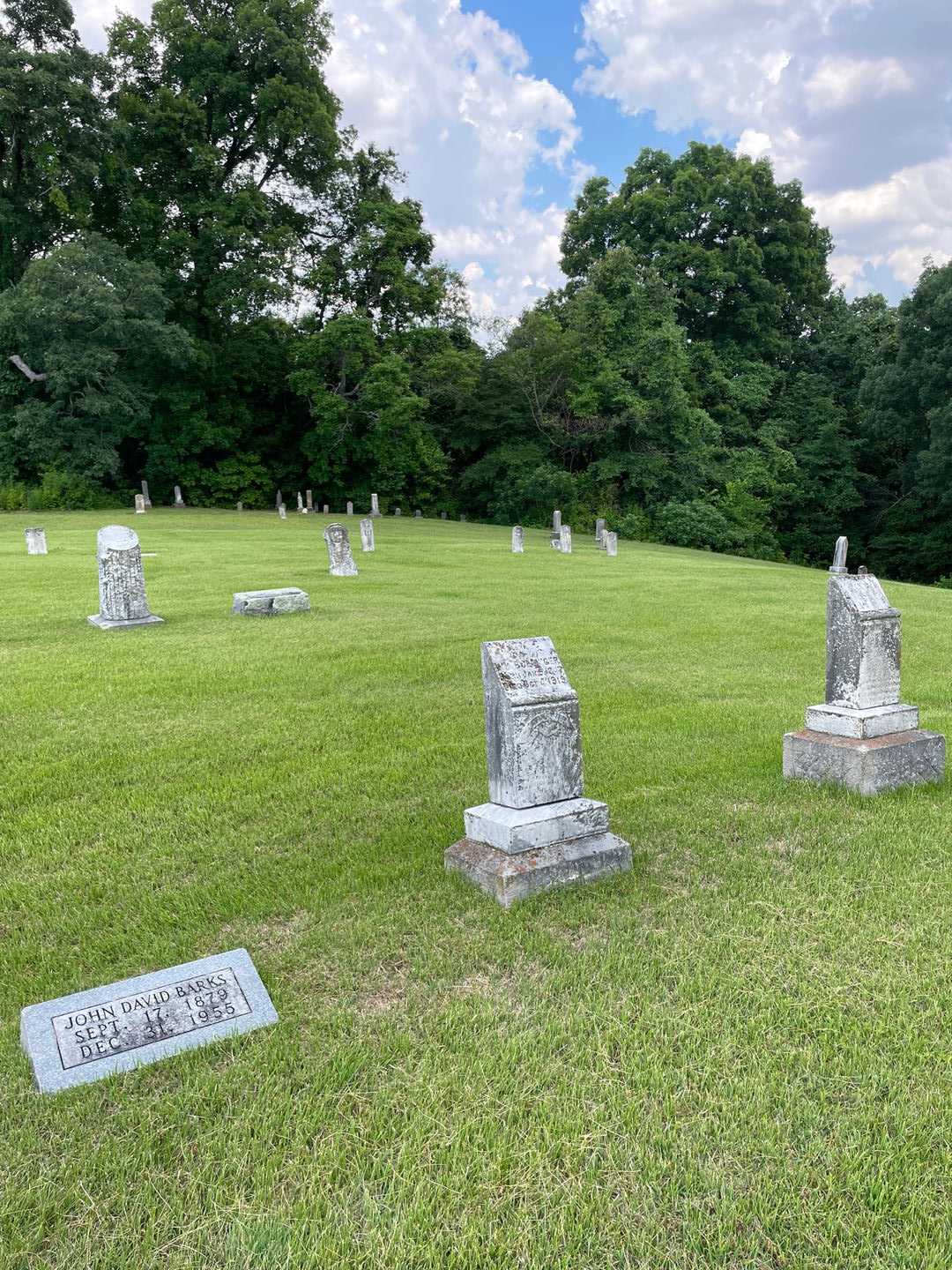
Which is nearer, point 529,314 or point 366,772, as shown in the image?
point 366,772

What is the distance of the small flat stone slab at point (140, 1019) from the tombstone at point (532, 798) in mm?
1266

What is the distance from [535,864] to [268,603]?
8.23 meters

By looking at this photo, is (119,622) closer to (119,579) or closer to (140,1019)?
(119,579)

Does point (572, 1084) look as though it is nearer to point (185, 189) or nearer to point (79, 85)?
point (79, 85)

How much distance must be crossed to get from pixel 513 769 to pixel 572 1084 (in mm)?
1622

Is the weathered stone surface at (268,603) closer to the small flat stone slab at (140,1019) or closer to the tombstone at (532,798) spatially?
the tombstone at (532,798)

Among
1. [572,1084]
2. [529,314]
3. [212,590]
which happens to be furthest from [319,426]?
[572,1084]

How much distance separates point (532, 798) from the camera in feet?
13.2

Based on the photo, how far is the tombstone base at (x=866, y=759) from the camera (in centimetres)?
499

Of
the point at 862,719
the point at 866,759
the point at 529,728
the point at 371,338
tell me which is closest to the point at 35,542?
the point at 529,728

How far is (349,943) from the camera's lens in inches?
132

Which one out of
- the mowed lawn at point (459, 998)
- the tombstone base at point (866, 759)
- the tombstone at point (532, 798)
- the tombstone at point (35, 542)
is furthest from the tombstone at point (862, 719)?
the tombstone at point (35, 542)

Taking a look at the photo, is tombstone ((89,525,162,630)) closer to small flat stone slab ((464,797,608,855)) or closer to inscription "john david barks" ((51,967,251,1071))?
small flat stone slab ((464,797,608,855))

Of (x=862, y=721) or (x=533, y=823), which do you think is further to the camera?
(x=862, y=721)
